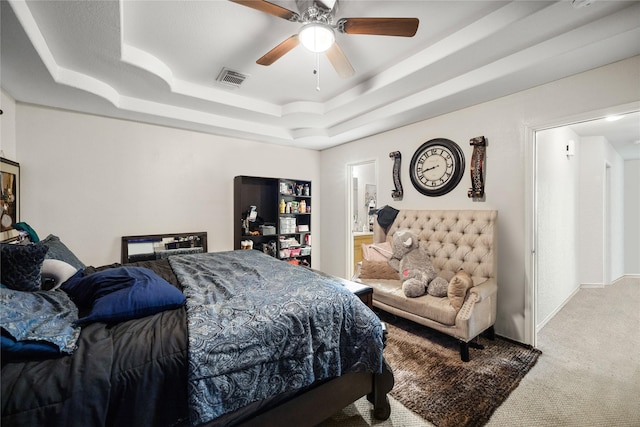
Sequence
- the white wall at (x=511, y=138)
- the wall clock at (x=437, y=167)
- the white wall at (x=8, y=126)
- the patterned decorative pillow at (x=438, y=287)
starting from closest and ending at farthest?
the white wall at (x=511, y=138)
the white wall at (x=8, y=126)
the patterned decorative pillow at (x=438, y=287)
the wall clock at (x=437, y=167)

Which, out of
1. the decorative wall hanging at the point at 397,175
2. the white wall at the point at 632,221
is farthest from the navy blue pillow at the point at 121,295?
the white wall at the point at 632,221

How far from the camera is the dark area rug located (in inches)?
66.9

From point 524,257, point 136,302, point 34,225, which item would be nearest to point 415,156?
point 524,257

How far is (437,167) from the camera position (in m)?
3.11

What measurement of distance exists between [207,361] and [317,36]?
2.02 metres

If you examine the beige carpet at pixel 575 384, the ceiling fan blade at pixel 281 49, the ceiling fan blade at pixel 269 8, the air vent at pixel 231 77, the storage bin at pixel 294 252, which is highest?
the air vent at pixel 231 77

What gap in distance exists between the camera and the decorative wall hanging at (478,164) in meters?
2.72

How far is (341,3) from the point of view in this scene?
1.84 meters

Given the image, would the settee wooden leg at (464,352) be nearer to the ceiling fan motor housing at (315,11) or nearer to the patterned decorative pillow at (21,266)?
the ceiling fan motor housing at (315,11)

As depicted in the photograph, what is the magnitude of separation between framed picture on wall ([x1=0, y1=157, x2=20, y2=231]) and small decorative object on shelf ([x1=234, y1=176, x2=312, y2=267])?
2.17m

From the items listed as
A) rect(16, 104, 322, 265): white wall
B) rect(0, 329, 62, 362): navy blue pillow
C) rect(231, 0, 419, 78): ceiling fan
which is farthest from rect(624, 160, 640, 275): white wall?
rect(0, 329, 62, 362): navy blue pillow

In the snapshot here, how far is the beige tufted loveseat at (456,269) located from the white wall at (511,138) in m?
0.18

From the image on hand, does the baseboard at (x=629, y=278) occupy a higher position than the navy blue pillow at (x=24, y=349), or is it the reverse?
the navy blue pillow at (x=24, y=349)

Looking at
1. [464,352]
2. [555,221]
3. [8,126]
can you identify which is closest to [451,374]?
[464,352]
